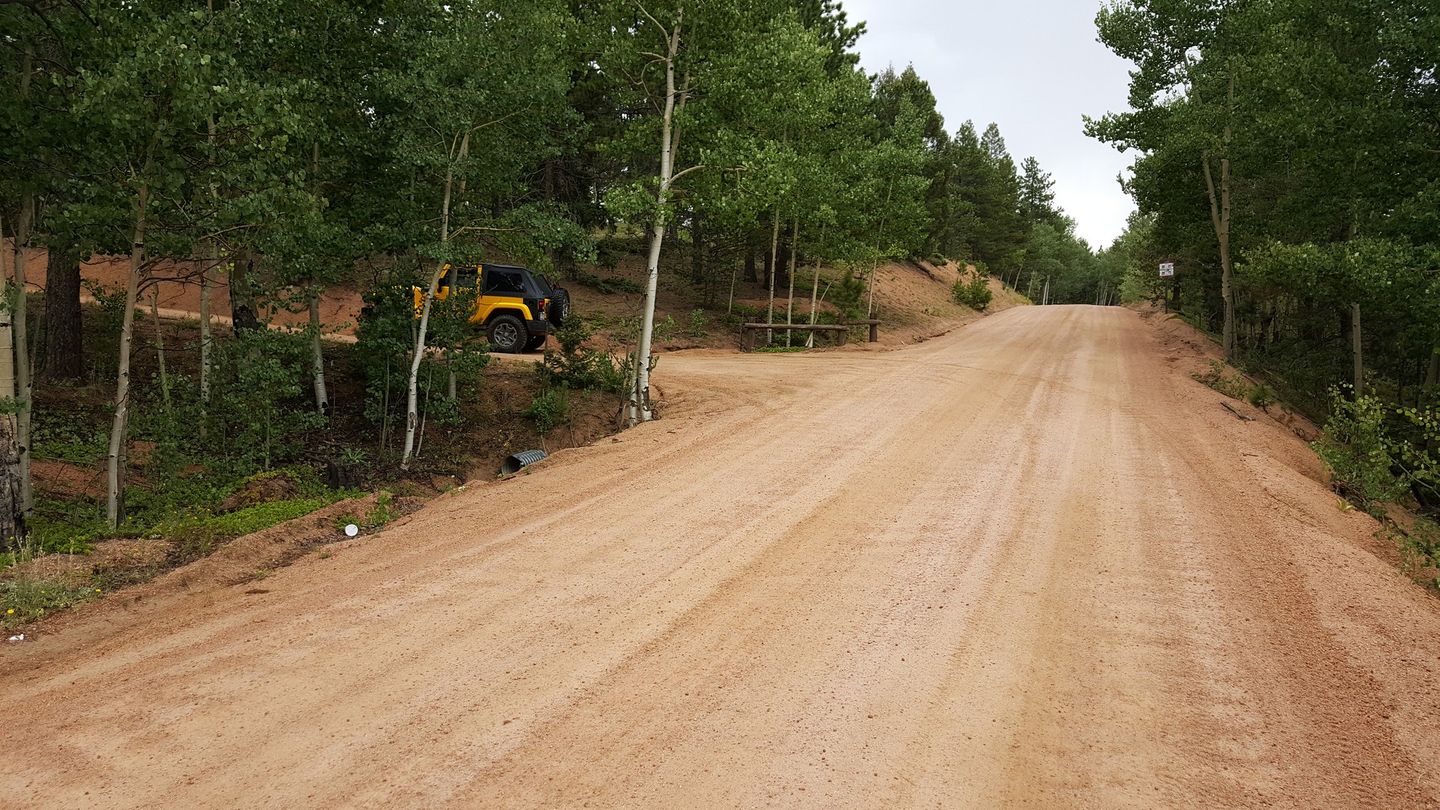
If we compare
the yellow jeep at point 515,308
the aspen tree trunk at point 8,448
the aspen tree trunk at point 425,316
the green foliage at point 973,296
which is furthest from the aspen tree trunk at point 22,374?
the green foliage at point 973,296

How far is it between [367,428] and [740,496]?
793 cm

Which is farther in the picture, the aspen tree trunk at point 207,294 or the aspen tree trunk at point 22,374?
the aspen tree trunk at point 207,294

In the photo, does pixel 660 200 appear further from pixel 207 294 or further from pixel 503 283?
pixel 207 294

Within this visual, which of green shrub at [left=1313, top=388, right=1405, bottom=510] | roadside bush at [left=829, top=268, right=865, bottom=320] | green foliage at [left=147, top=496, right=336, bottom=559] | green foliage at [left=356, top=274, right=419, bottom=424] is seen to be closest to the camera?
green foliage at [left=147, top=496, right=336, bottom=559]

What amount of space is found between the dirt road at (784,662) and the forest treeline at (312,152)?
3.95 metres

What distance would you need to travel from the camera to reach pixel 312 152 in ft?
35.8

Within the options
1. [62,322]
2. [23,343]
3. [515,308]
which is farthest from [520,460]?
[62,322]

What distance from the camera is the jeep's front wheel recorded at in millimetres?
17219

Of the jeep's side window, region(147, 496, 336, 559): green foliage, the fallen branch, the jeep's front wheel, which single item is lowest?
region(147, 496, 336, 559): green foliage

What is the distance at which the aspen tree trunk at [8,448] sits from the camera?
22.4ft

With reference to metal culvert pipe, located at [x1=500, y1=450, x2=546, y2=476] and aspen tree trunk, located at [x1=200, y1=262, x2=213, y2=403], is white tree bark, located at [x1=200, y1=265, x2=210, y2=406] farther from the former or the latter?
metal culvert pipe, located at [x1=500, y1=450, x2=546, y2=476]

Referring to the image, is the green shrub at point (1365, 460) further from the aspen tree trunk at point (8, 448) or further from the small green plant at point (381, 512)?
the aspen tree trunk at point (8, 448)

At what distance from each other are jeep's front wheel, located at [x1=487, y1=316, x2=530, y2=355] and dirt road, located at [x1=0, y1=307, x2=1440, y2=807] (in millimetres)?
9454

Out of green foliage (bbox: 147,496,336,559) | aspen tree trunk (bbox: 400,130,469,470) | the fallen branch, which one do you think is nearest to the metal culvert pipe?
aspen tree trunk (bbox: 400,130,469,470)
